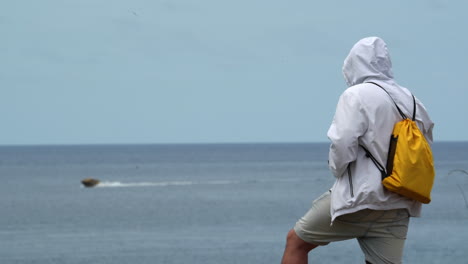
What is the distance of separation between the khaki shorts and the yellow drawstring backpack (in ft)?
0.61

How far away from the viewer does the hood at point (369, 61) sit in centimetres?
444

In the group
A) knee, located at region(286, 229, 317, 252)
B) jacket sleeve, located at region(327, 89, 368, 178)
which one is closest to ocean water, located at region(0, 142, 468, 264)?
knee, located at region(286, 229, 317, 252)

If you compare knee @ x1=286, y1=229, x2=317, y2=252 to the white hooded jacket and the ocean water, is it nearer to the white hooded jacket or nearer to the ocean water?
the white hooded jacket

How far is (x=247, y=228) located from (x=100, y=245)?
7357 mm

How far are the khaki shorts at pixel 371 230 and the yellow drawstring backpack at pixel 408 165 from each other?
19 centimetres

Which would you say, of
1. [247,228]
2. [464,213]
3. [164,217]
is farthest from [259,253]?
[464,213]

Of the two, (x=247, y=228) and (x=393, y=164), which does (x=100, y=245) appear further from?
(x=393, y=164)

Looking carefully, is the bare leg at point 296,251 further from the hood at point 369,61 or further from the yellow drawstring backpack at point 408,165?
the hood at point 369,61

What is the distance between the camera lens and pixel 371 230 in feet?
14.4

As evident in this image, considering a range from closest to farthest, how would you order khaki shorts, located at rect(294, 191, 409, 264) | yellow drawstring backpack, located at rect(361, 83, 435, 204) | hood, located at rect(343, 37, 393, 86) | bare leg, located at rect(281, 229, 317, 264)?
yellow drawstring backpack, located at rect(361, 83, 435, 204) < khaki shorts, located at rect(294, 191, 409, 264) < hood, located at rect(343, 37, 393, 86) < bare leg, located at rect(281, 229, 317, 264)

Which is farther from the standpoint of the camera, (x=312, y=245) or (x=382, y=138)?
(x=312, y=245)

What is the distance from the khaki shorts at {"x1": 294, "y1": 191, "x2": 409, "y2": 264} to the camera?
434 cm

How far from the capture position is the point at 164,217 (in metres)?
37.2

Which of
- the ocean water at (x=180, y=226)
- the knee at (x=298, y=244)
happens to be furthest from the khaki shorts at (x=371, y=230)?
the ocean water at (x=180, y=226)
